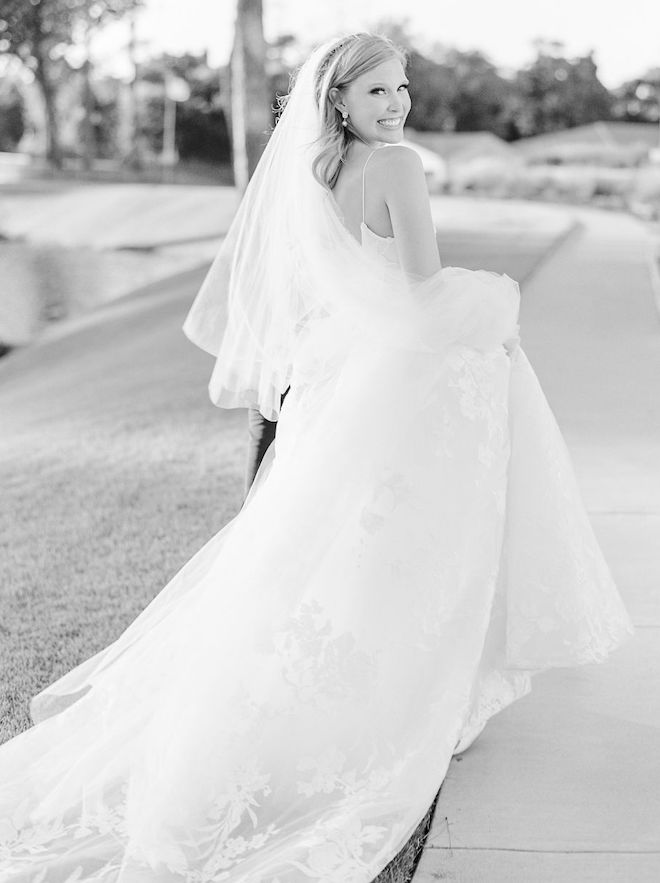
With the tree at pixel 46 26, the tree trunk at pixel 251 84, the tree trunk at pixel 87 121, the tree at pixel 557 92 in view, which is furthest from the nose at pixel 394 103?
the tree at pixel 557 92

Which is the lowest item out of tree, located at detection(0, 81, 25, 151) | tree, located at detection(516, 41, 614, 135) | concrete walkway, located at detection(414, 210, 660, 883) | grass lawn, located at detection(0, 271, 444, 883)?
tree, located at detection(0, 81, 25, 151)

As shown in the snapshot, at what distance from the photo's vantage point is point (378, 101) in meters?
3.26

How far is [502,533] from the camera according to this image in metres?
3.32

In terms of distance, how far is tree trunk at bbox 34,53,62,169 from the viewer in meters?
57.4

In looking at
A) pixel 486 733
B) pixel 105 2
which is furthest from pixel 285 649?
pixel 105 2

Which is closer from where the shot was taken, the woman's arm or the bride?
the bride

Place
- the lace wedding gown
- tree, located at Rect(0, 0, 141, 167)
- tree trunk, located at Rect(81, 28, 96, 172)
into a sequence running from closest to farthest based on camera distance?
the lace wedding gown < tree, located at Rect(0, 0, 141, 167) < tree trunk, located at Rect(81, 28, 96, 172)

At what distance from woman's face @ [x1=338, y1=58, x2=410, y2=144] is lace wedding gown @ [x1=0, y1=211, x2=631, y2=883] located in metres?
0.32

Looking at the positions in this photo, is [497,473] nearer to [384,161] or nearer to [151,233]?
[384,161]

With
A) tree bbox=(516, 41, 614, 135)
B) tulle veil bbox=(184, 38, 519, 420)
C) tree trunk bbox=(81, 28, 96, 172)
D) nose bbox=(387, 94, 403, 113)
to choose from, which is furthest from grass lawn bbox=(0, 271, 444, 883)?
tree bbox=(516, 41, 614, 135)

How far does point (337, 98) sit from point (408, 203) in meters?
0.43

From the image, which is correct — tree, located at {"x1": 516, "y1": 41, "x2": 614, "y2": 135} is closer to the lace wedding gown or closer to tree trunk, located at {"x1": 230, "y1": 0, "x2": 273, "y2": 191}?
tree trunk, located at {"x1": 230, "y1": 0, "x2": 273, "y2": 191}

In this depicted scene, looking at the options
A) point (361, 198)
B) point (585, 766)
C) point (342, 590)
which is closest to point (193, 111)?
point (361, 198)

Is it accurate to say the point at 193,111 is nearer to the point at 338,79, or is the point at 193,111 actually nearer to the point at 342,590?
the point at 338,79
